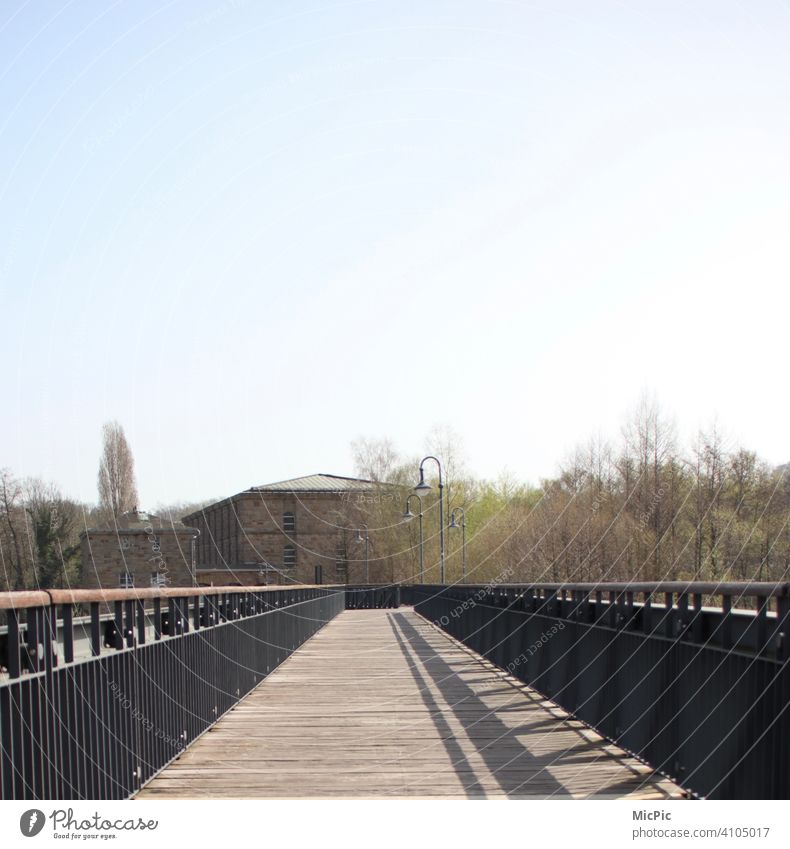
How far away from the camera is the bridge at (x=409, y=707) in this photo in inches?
193

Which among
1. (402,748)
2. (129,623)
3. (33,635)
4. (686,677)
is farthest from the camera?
(402,748)

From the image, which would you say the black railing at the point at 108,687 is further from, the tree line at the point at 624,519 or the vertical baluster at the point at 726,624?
the tree line at the point at 624,519

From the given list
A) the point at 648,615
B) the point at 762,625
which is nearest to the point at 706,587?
the point at 762,625

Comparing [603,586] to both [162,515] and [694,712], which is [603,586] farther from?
[162,515]

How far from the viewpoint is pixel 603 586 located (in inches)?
335

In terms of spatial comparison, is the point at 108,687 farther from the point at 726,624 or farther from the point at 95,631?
the point at 726,624

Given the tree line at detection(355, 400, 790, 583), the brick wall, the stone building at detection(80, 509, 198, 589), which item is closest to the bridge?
the tree line at detection(355, 400, 790, 583)

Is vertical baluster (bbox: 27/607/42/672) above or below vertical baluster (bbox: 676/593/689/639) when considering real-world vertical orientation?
above

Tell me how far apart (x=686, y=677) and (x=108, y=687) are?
2998 millimetres

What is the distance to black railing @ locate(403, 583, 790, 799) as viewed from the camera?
16.1 ft

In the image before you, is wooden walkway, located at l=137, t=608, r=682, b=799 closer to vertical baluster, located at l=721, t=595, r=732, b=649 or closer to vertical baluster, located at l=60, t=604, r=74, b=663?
vertical baluster, located at l=721, t=595, r=732, b=649
